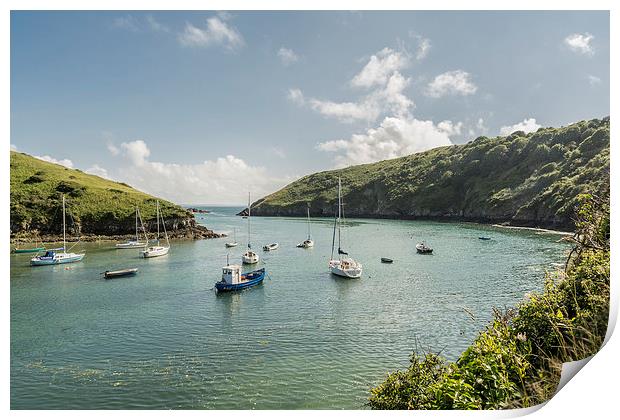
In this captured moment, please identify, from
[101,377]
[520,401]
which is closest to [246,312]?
[101,377]

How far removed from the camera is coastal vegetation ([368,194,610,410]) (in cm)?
512

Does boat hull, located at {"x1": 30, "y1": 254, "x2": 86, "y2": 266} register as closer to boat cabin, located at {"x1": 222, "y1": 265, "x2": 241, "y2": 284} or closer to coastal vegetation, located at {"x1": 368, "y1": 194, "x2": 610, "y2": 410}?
boat cabin, located at {"x1": 222, "y1": 265, "x2": 241, "y2": 284}

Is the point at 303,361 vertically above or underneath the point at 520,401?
underneath

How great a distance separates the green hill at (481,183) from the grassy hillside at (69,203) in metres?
56.7

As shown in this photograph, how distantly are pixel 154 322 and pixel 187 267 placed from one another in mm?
15885

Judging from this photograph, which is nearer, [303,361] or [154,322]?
[303,361]

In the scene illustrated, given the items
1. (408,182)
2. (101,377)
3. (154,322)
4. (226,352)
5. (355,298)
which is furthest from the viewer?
(408,182)

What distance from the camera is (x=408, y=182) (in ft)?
382

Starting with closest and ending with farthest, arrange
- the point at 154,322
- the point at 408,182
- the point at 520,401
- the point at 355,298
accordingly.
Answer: the point at 520,401 < the point at 154,322 < the point at 355,298 < the point at 408,182

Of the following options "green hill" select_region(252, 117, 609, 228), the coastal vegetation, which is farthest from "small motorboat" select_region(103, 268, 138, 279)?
"green hill" select_region(252, 117, 609, 228)

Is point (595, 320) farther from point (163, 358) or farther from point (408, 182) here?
point (408, 182)

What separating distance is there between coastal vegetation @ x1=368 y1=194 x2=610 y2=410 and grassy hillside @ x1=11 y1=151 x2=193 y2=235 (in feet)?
187

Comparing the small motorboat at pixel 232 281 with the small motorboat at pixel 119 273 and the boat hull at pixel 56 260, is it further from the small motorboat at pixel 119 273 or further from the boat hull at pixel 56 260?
the boat hull at pixel 56 260

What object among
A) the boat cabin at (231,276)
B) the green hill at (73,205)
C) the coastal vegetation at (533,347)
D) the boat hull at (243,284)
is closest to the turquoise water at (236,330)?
the boat hull at (243,284)
